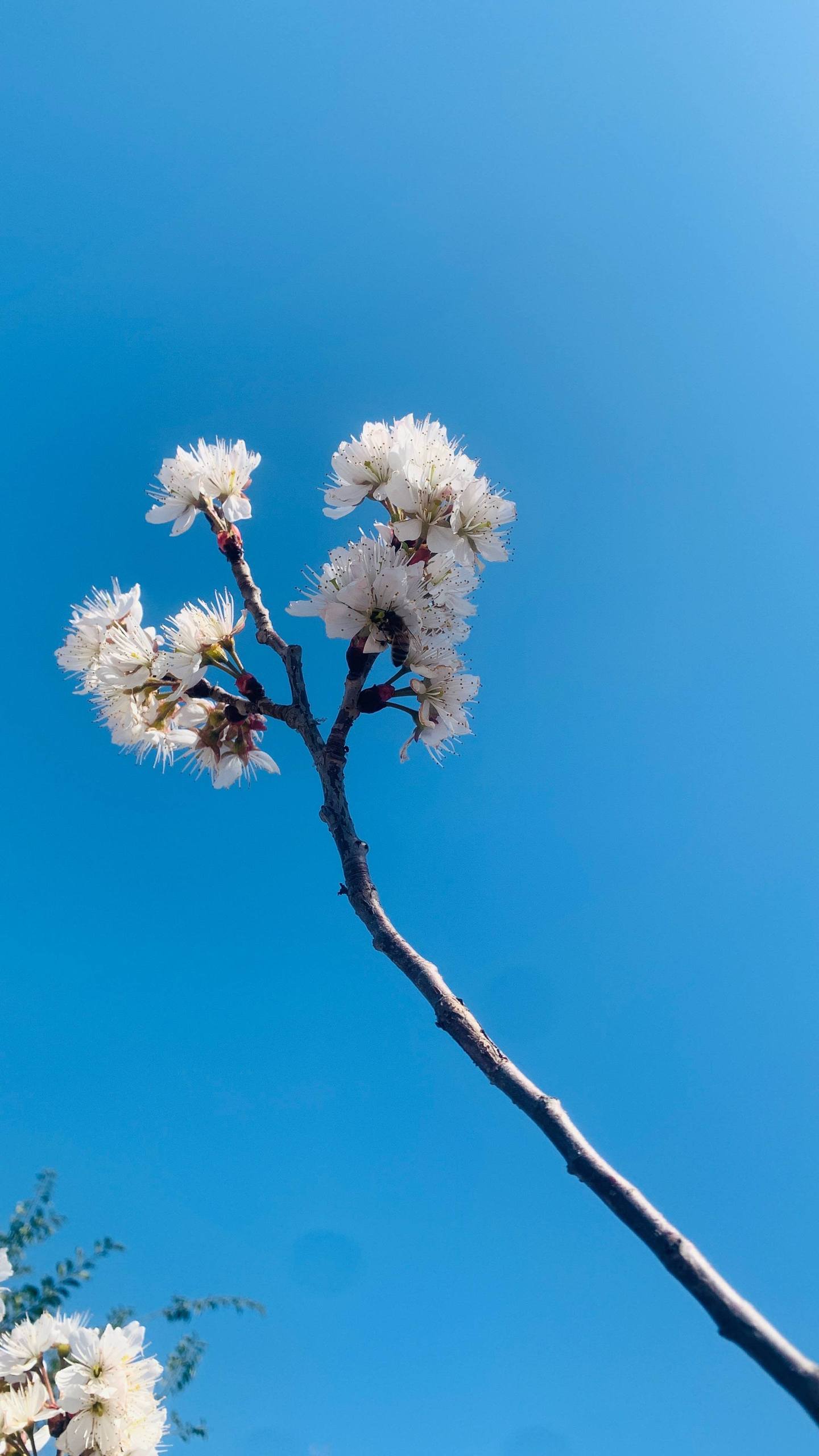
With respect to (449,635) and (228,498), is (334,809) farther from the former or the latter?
(228,498)

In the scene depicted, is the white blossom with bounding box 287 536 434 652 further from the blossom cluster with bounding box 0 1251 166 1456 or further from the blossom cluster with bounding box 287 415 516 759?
the blossom cluster with bounding box 0 1251 166 1456

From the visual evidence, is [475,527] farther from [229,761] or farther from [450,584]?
[229,761]

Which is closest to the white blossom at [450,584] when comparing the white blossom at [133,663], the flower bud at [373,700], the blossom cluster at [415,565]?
the blossom cluster at [415,565]

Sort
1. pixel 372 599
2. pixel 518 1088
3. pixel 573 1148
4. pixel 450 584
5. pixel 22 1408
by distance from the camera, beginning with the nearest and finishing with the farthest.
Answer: pixel 573 1148, pixel 518 1088, pixel 372 599, pixel 22 1408, pixel 450 584

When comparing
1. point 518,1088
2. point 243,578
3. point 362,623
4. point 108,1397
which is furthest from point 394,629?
point 108,1397

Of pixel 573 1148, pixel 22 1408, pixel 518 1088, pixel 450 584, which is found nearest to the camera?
pixel 573 1148

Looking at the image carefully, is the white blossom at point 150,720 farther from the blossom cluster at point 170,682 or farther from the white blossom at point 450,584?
the white blossom at point 450,584

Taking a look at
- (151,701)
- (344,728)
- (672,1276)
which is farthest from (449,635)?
(672,1276)

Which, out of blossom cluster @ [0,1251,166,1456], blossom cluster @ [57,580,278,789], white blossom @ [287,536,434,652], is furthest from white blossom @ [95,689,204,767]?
blossom cluster @ [0,1251,166,1456]
